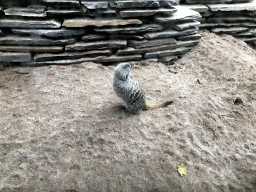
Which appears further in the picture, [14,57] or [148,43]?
[148,43]

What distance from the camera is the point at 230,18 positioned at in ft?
13.6

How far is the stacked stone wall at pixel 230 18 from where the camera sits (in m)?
3.93

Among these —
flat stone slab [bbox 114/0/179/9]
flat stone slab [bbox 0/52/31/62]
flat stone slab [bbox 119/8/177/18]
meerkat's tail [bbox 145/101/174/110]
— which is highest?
flat stone slab [bbox 114/0/179/9]

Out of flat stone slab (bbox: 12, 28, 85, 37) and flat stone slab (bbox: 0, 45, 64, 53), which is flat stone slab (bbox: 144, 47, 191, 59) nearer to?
flat stone slab (bbox: 12, 28, 85, 37)

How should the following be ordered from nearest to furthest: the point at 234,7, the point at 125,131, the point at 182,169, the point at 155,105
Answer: the point at 182,169 < the point at 125,131 < the point at 155,105 < the point at 234,7

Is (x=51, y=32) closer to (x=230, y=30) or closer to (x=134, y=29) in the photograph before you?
(x=134, y=29)

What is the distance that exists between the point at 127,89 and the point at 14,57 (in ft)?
7.02

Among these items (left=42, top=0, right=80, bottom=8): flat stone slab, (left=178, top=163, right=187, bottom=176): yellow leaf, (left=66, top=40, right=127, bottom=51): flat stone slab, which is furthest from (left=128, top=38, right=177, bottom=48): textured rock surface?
(left=178, top=163, right=187, bottom=176): yellow leaf

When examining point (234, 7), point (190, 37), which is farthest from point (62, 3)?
point (234, 7)

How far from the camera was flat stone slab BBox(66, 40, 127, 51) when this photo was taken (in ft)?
10.2

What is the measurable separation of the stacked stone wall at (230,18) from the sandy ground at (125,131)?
1.19m

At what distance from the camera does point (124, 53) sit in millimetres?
3428

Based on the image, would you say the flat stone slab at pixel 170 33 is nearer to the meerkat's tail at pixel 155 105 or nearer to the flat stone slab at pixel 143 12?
the flat stone slab at pixel 143 12

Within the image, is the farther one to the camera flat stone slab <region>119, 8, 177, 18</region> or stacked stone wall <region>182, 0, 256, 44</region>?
stacked stone wall <region>182, 0, 256, 44</region>
